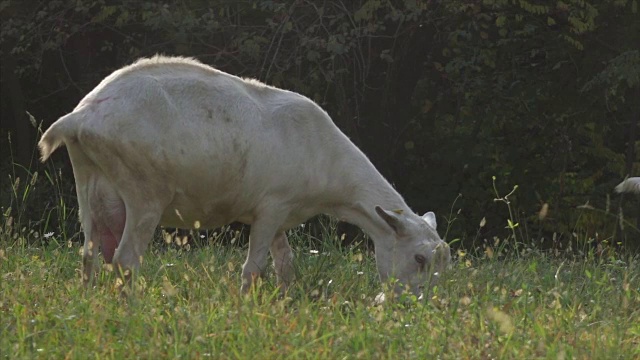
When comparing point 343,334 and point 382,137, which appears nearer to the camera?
point 343,334

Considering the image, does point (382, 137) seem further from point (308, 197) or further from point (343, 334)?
point (343, 334)

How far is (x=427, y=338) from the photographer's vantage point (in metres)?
4.76

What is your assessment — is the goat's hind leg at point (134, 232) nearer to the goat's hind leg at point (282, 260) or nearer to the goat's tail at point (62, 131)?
the goat's tail at point (62, 131)

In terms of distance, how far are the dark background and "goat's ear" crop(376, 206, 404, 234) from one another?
390 centimetres

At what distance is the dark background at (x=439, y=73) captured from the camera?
1155cm

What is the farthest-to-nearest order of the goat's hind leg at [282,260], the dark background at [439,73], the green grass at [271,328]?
the dark background at [439,73], the goat's hind leg at [282,260], the green grass at [271,328]

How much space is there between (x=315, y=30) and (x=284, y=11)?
0.55 meters

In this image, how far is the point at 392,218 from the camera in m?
6.89

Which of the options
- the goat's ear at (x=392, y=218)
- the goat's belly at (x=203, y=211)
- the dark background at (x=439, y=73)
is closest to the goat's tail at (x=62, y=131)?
the goat's belly at (x=203, y=211)

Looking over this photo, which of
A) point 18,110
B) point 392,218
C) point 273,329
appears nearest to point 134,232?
point 392,218

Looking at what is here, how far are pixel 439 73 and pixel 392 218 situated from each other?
6319 mm

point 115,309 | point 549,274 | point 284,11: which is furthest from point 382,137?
point 115,309

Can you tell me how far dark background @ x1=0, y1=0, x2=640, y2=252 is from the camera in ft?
37.9

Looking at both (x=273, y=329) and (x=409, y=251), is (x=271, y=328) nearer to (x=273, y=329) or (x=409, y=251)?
(x=273, y=329)
